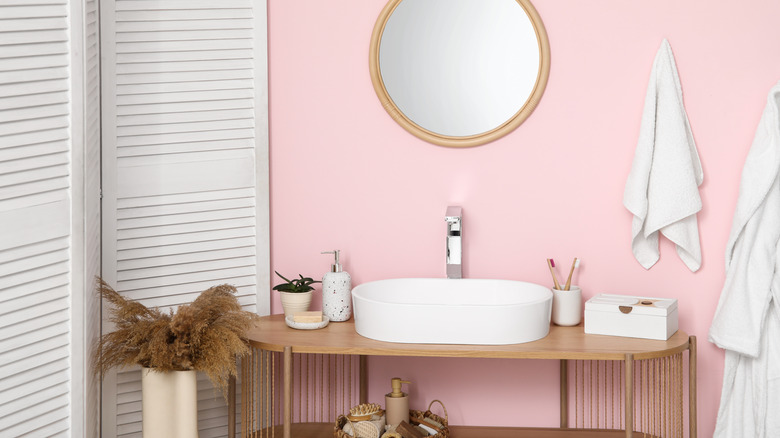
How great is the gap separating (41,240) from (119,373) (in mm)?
550

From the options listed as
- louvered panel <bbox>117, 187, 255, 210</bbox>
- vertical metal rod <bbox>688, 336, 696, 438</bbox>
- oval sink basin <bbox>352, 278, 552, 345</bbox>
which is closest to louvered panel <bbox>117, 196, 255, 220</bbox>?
louvered panel <bbox>117, 187, 255, 210</bbox>

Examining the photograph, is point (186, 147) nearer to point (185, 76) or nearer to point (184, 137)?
point (184, 137)

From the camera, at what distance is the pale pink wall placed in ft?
7.00

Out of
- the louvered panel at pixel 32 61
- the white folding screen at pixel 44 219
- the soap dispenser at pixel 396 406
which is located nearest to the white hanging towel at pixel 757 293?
the soap dispenser at pixel 396 406

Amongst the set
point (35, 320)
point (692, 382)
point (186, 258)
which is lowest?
point (692, 382)

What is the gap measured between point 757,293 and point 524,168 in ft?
2.40

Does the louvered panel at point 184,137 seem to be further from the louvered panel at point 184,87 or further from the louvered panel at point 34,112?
the louvered panel at point 34,112

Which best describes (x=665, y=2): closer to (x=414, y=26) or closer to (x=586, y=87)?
(x=586, y=87)

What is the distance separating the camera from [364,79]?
7.40 ft

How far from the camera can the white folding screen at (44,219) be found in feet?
5.35

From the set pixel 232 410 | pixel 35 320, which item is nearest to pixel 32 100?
pixel 35 320

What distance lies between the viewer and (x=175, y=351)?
181 centimetres

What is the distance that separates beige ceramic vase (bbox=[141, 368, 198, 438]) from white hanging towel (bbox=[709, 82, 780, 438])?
1.46m

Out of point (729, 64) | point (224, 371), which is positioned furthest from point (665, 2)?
point (224, 371)
